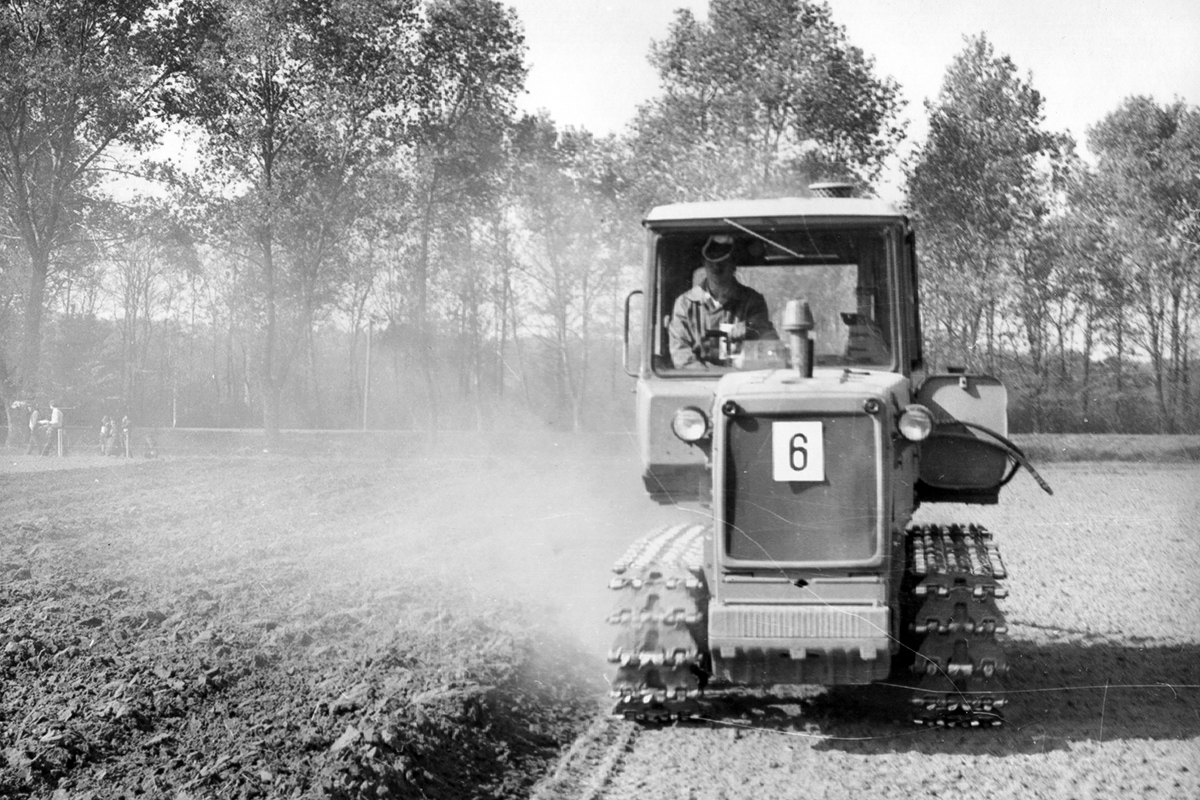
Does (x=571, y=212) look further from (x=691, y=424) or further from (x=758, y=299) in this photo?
(x=691, y=424)

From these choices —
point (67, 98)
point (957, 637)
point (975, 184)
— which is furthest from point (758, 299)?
point (67, 98)

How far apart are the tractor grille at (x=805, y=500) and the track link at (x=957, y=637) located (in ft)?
1.69

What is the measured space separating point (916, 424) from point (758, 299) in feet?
5.04

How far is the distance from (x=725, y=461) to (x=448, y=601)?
15.5 feet

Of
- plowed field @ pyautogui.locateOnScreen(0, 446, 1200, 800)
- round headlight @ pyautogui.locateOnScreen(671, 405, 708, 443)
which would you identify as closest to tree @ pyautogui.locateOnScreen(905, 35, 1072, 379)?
plowed field @ pyautogui.locateOnScreen(0, 446, 1200, 800)

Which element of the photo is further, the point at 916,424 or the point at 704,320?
the point at 704,320

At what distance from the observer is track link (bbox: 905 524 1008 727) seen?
20.7ft

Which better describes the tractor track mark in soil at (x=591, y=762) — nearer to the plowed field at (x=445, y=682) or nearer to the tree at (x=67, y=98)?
the plowed field at (x=445, y=682)

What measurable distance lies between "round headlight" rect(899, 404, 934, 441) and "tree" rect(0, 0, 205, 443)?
26.6 metres

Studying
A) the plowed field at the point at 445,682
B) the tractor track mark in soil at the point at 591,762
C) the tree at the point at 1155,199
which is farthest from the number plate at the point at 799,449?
A: the tree at the point at 1155,199

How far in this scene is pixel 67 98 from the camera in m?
28.4

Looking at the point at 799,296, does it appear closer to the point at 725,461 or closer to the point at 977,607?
the point at 725,461

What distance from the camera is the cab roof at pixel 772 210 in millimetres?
7129

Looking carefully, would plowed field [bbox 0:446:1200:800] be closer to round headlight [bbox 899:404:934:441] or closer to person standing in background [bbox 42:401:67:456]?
round headlight [bbox 899:404:934:441]
